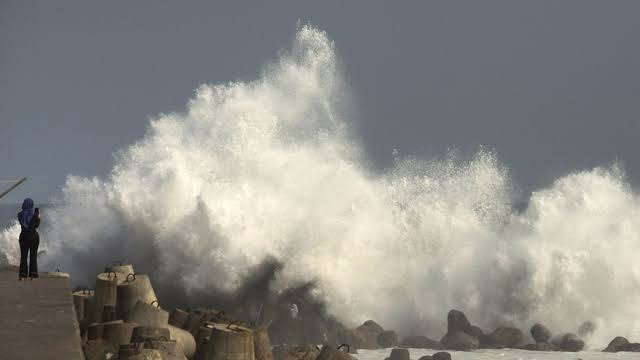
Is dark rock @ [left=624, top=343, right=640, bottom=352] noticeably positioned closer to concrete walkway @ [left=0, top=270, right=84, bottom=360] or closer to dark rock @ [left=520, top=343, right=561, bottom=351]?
dark rock @ [left=520, top=343, right=561, bottom=351]

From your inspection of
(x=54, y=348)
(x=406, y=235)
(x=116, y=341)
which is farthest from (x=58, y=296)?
(x=406, y=235)

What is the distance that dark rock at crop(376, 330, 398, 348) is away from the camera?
1052 inches

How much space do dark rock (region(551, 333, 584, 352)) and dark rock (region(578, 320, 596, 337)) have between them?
5.47 feet

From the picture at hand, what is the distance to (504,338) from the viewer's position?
91.1ft

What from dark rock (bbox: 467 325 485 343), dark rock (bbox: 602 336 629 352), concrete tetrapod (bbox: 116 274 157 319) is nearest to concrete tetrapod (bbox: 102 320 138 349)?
concrete tetrapod (bbox: 116 274 157 319)

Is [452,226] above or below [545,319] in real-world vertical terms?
above

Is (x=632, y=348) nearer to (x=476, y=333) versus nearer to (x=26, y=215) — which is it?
(x=476, y=333)

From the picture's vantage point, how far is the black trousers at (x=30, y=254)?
16312 mm

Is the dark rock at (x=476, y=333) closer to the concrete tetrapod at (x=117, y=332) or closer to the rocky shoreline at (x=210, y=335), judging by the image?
the rocky shoreline at (x=210, y=335)

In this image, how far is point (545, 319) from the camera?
32.2 meters

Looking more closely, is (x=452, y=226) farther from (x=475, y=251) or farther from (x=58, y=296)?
(x=58, y=296)

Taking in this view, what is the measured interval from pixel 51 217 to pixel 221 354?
31.7 m

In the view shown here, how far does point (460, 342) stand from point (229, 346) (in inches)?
590

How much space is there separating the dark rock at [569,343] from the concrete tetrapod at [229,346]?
56.4 feet
